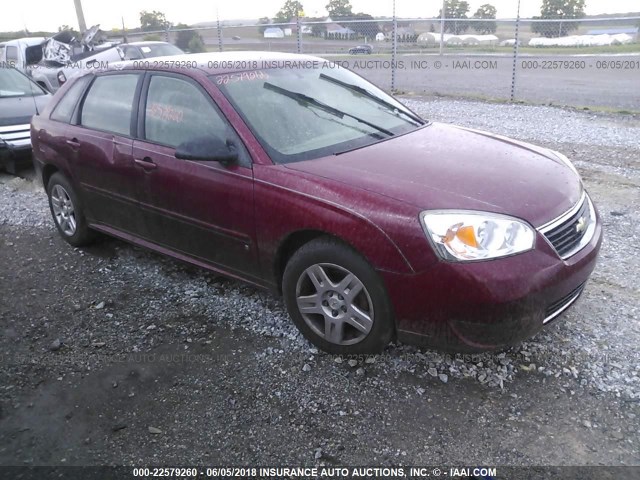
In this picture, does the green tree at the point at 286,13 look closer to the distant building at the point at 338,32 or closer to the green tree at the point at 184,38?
the distant building at the point at 338,32

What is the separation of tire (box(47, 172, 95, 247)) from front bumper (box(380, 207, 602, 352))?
3166 mm

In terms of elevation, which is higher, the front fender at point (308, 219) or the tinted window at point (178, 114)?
the tinted window at point (178, 114)

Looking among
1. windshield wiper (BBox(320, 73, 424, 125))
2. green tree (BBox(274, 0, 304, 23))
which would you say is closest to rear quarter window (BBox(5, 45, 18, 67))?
windshield wiper (BBox(320, 73, 424, 125))

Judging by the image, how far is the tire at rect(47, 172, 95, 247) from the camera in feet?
15.6

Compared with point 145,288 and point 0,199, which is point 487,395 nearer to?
point 145,288

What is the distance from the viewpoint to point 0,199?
22.2 feet

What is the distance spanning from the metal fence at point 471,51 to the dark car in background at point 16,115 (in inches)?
286

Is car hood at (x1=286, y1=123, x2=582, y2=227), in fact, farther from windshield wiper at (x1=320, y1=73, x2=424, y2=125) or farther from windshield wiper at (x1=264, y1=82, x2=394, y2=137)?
windshield wiper at (x1=320, y1=73, x2=424, y2=125)

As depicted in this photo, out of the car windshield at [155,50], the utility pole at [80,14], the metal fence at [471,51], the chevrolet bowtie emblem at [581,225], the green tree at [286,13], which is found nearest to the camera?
the chevrolet bowtie emblem at [581,225]

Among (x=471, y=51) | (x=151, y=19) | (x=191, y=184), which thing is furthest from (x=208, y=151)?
(x=151, y=19)

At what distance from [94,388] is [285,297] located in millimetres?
1196

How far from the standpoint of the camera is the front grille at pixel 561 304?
109 inches

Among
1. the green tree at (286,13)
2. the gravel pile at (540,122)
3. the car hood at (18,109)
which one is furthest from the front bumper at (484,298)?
the green tree at (286,13)

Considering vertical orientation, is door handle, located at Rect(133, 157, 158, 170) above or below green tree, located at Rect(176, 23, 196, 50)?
below
